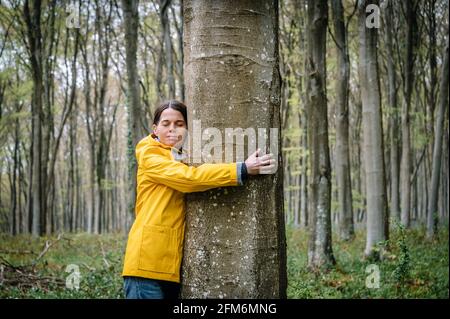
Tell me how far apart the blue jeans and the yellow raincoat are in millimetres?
53

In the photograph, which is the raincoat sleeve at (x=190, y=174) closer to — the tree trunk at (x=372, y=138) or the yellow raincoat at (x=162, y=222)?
the yellow raincoat at (x=162, y=222)

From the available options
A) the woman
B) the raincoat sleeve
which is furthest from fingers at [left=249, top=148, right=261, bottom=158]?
the raincoat sleeve

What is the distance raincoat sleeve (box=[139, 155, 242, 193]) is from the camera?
7.65 ft

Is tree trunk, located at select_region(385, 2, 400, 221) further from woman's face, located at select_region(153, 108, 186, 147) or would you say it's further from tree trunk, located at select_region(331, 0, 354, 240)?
woman's face, located at select_region(153, 108, 186, 147)

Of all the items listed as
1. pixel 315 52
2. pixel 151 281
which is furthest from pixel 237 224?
pixel 315 52

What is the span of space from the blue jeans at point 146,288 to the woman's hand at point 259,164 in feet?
2.88

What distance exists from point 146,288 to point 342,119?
9.17m

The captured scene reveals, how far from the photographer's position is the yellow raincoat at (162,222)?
248 centimetres

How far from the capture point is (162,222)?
8.45 ft

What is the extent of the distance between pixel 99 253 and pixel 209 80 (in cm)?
917

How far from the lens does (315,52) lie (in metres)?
7.57

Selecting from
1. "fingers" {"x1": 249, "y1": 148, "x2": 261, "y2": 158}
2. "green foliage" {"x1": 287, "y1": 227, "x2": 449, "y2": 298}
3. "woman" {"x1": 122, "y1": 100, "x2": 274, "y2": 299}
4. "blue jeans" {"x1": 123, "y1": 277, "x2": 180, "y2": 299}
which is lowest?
"green foliage" {"x1": 287, "y1": 227, "x2": 449, "y2": 298}

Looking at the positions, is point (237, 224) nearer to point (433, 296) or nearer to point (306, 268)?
point (433, 296)
